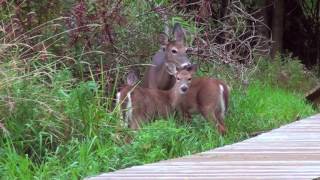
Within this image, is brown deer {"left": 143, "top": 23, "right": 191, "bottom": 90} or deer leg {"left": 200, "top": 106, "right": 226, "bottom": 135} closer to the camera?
deer leg {"left": 200, "top": 106, "right": 226, "bottom": 135}

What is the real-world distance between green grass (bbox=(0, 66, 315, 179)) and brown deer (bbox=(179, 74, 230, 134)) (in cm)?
53

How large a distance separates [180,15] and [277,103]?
1814 millimetres

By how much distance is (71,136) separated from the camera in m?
8.61

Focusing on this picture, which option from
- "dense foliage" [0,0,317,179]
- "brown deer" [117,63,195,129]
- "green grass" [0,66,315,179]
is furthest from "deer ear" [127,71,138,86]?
"green grass" [0,66,315,179]

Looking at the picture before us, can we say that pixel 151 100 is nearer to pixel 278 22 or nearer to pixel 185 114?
pixel 185 114

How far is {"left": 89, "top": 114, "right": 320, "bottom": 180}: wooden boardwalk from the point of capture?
5047 millimetres

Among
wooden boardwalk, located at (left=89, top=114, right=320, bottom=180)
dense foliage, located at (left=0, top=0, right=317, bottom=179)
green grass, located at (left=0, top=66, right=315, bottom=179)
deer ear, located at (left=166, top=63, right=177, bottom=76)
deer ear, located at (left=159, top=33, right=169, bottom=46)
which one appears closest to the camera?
wooden boardwalk, located at (left=89, top=114, right=320, bottom=180)

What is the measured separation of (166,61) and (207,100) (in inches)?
35.3

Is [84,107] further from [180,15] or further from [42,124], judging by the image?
A: [180,15]

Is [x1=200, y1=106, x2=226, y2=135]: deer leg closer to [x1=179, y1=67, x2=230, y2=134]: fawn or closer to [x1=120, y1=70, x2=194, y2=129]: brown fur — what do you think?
[x1=179, y1=67, x2=230, y2=134]: fawn

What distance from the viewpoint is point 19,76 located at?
29.6ft

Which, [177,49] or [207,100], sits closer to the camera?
[207,100]

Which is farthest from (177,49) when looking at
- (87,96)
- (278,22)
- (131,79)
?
(278,22)

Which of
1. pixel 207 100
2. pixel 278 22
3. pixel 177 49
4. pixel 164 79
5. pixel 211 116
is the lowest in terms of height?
pixel 278 22
